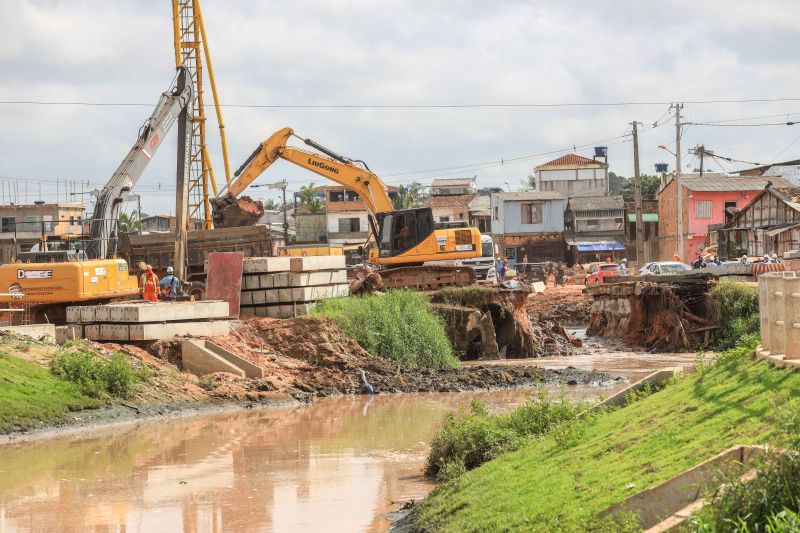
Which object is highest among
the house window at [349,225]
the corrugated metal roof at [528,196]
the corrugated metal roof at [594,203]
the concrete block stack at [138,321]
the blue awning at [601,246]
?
the corrugated metal roof at [528,196]

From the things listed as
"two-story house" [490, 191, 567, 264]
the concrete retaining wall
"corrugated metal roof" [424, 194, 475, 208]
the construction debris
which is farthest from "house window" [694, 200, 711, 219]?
the concrete retaining wall

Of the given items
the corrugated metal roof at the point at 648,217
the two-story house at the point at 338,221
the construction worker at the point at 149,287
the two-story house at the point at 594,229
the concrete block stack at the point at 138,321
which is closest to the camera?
the concrete block stack at the point at 138,321

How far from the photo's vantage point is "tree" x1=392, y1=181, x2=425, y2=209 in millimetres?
113287

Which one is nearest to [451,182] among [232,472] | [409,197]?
[409,197]

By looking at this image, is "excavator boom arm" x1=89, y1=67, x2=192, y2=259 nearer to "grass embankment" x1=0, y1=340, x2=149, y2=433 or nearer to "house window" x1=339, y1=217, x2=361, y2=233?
"grass embankment" x1=0, y1=340, x2=149, y2=433

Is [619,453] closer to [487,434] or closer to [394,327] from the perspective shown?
[487,434]

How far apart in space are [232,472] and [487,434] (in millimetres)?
5157

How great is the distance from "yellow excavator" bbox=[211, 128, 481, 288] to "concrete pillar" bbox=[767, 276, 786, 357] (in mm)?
30359

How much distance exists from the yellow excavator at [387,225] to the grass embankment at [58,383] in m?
18.5

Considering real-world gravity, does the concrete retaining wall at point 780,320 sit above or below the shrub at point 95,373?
above

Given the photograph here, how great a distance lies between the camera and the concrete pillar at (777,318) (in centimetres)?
1422

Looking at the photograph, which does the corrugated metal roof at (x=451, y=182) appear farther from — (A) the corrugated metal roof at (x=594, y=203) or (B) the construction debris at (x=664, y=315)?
(B) the construction debris at (x=664, y=315)

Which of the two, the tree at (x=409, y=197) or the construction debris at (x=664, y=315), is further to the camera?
the tree at (x=409, y=197)

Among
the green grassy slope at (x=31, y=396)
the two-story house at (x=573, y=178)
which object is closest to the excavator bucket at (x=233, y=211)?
the green grassy slope at (x=31, y=396)
